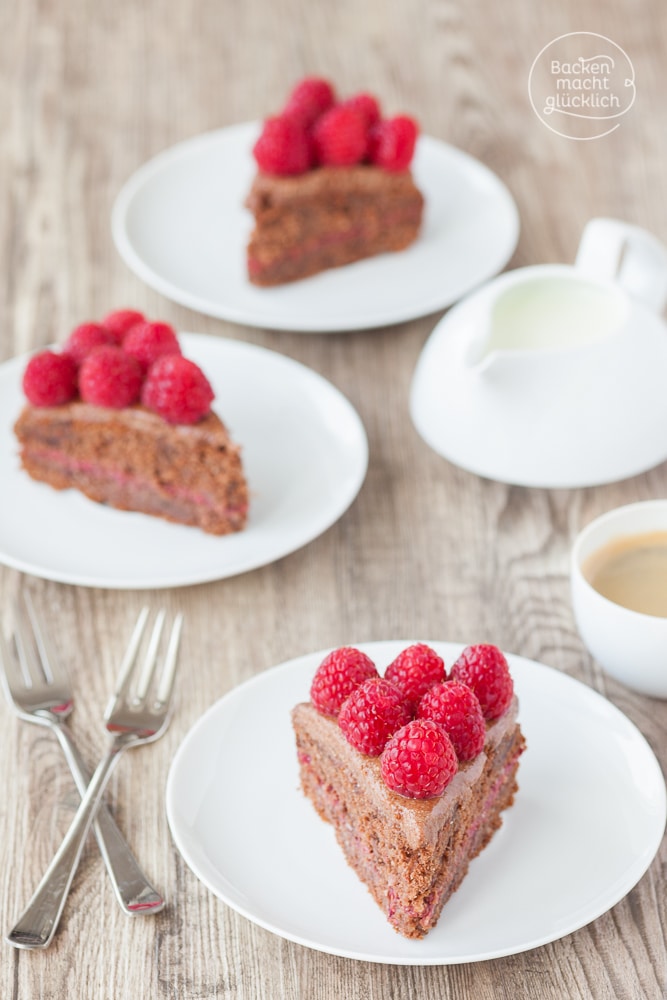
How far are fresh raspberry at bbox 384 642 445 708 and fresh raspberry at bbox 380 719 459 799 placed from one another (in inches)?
3.5

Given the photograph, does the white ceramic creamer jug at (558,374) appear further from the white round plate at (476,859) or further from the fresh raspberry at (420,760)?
the fresh raspberry at (420,760)

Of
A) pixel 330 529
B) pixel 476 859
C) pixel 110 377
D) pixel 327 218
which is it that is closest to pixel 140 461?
pixel 110 377

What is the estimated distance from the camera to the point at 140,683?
66.2 inches

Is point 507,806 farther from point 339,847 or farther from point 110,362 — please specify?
point 110,362

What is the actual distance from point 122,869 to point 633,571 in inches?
31.7

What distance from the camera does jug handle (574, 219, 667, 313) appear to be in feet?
6.90

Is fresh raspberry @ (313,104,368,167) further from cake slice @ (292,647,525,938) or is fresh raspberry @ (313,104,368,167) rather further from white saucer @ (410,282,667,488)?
cake slice @ (292,647,525,938)

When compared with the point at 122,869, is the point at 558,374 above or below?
above

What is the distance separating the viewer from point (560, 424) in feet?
6.47

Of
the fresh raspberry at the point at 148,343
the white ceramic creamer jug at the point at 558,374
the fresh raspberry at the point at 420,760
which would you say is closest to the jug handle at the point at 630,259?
the white ceramic creamer jug at the point at 558,374

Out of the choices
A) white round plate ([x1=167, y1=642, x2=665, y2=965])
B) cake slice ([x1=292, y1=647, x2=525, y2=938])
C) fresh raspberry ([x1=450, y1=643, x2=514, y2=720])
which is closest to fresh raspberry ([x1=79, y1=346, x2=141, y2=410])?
white round plate ([x1=167, y1=642, x2=665, y2=965])

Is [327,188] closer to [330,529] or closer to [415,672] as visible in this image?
[330,529]

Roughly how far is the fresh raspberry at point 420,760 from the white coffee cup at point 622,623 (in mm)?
398

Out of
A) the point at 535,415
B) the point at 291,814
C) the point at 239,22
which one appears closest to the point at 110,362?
the point at 535,415
